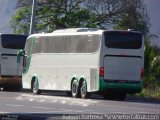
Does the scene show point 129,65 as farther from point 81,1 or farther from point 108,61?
point 81,1

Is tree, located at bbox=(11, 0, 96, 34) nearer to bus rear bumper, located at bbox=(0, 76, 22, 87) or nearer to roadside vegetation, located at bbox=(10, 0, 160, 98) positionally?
roadside vegetation, located at bbox=(10, 0, 160, 98)

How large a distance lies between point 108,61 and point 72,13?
26.2m

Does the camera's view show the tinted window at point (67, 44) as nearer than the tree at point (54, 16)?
Yes

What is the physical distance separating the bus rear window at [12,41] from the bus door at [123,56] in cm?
1046

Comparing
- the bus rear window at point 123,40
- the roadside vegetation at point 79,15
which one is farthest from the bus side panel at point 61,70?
the roadside vegetation at point 79,15

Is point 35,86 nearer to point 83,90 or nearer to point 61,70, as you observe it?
point 61,70

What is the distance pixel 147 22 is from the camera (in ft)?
212

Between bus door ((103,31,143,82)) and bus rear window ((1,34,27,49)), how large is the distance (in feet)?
34.3

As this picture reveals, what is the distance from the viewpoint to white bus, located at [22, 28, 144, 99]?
3362cm

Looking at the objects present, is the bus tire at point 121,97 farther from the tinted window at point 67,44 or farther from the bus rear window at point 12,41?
the bus rear window at point 12,41

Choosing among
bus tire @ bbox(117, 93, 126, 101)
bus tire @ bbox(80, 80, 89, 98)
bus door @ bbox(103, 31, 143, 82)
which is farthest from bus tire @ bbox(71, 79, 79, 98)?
bus door @ bbox(103, 31, 143, 82)

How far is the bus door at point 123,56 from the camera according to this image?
110 feet

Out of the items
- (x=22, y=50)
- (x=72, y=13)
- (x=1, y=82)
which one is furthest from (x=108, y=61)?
(x=72, y=13)

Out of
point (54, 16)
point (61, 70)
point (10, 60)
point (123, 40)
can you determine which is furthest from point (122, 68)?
point (54, 16)
